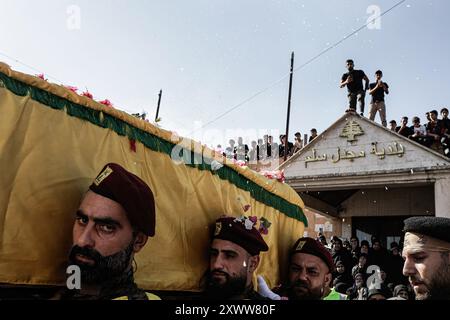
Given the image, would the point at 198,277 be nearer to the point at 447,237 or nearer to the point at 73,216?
A: the point at 73,216

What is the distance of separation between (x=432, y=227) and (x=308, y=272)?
1606 millimetres

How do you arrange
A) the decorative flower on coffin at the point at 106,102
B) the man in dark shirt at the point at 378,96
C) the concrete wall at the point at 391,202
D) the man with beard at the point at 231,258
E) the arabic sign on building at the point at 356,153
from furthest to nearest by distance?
1. the concrete wall at the point at 391,202
2. the man in dark shirt at the point at 378,96
3. the arabic sign on building at the point at 356,153
4. the man with beard at the point at 231,258
5. the decorative flower on coffin at the point at 106,102

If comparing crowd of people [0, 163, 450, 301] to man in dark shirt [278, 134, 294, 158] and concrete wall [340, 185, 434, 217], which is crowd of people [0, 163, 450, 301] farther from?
man in dark shirt [278, 134, 294, 158]

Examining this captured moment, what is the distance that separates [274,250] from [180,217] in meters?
1.59

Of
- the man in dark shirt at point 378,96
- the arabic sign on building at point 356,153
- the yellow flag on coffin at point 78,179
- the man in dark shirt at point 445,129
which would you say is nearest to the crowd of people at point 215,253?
the yellow flag on coffin at point 78,179

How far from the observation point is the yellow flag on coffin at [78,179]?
2.01 meters

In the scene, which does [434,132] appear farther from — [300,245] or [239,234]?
[239,234]

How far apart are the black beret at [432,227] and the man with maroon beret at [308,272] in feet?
4.49

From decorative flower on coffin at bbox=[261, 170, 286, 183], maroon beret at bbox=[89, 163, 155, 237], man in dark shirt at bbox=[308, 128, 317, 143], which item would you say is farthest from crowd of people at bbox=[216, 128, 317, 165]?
maroon beret at bbox=[89, 163, 155, 237]

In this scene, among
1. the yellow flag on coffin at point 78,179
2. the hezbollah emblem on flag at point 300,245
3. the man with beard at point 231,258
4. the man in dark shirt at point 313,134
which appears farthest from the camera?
the man in dark shirt at point 313,134

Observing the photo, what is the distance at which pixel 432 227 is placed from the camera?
9.10ft

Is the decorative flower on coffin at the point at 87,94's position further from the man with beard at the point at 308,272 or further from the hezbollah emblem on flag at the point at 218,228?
the man with beard at the point at 308,272

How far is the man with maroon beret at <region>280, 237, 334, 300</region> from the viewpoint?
13.3ft

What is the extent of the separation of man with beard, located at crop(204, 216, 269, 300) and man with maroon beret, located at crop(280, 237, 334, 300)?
0.98m
